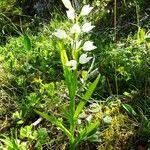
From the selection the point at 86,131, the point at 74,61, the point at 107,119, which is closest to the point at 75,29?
the point at 74,61

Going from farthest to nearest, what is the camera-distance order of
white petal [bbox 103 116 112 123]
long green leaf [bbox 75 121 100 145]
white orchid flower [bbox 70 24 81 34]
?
white petal [bbox 103 116 112 123] < long green leaf [bbox 75 121 100 145] < white orchid flower [bbox 70 24 81 34]

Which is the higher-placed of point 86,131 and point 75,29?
point 75,29

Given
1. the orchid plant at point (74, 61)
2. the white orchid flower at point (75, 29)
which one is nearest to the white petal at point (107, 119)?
the orchid plant at point (74, 61)

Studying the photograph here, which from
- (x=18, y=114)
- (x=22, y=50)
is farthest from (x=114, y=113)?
(x=22, y=50)

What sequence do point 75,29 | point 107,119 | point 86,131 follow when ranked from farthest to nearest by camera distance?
1. point 107,119
2. point 86,131
3. point 75,29

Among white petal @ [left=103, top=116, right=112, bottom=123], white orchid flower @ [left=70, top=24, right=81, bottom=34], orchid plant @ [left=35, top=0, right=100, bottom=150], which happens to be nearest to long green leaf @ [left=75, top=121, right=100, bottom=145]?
orchid plant @ [left=35, top=0, right=100, bottom=150]

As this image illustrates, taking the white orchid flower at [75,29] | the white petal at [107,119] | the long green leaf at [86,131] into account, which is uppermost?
the white orchid flower at [75,29]

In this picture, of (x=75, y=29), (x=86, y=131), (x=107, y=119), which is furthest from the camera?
(x=107, y=119)

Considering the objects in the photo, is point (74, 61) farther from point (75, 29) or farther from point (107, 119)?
point (107, 119)

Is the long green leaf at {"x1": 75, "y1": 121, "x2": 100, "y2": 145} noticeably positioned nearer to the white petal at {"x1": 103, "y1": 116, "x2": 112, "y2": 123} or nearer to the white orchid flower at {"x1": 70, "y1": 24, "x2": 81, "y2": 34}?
the white petal at {"x1": 103, "y1": 116, "x2": 112, "y2": 123}

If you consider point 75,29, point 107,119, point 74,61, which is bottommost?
point 107,119

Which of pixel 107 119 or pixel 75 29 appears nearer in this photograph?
pixel 75 29

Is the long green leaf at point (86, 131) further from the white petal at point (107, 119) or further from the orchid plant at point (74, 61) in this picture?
the white petal at point (107, 119)

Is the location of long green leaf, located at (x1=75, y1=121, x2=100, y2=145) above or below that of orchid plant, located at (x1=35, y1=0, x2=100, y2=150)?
below
